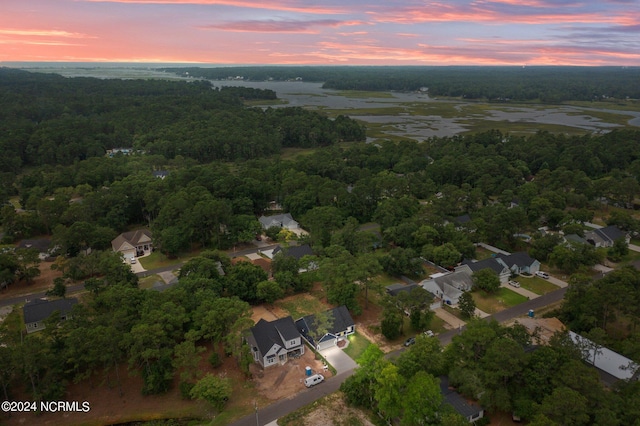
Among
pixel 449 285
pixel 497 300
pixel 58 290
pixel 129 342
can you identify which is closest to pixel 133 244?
pixel 58 290

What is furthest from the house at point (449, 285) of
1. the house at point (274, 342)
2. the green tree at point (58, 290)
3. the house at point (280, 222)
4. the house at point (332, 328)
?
the green tree at point (58, 290)

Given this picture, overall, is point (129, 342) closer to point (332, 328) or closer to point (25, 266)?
point (332, 328)

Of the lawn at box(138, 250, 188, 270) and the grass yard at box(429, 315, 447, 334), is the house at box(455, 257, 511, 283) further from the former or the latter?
the lawn at box(138, 250, 188, 270)

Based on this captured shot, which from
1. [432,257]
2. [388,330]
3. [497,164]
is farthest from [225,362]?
[497,164]

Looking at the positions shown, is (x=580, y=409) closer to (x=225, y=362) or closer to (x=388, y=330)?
(x=388, y=330)

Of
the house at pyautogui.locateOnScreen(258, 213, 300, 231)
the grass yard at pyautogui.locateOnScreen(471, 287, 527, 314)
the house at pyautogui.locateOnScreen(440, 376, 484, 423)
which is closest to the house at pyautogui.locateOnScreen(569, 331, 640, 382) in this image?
the house at pyautogui.locateOnScreen(440, 376, 484, 423)

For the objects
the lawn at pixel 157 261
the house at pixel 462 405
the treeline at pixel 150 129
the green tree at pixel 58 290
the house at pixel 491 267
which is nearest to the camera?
the house at pixel 462 405

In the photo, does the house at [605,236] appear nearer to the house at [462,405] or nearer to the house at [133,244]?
the house at [462,405]
